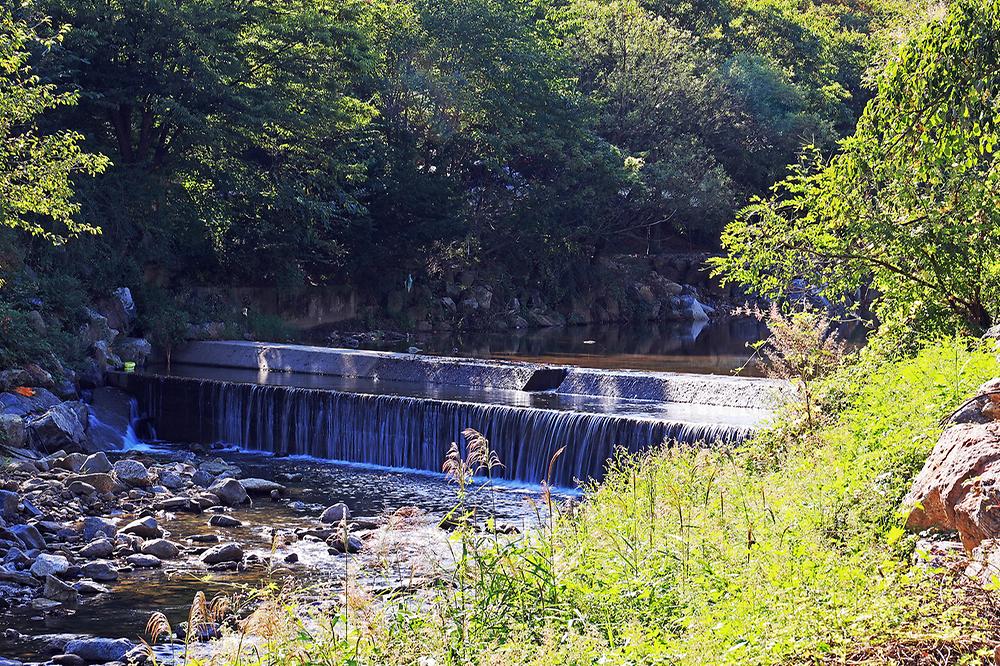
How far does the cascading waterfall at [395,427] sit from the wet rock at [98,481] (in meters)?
4.50

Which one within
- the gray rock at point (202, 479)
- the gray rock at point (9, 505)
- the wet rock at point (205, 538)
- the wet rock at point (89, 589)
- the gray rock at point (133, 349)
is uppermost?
the gray rock at point (133, 349)

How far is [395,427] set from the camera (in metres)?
17.6

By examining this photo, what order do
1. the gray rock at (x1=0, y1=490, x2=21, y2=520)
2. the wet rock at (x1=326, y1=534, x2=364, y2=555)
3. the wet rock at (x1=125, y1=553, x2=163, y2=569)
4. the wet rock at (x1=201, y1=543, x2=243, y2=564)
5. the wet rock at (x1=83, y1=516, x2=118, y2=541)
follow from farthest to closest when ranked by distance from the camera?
the gray rock at (x1=0, y1=490, x2=21, y2=520) → the wet rock at (x1=83, y1=516, x2=118, y2=541) → the wet rock at (x1=326, y1=534, x2=364, y2=555) → the wet rock at (x1=201, y1=543, x2=243, y2=564) → the wet rock at (x1=125, y1=553, x2=163, y2=569)

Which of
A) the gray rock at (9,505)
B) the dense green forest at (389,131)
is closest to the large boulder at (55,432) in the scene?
the dense green forest at (389,131)

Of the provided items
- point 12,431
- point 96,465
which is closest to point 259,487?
point 96,465

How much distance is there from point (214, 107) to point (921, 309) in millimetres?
17434

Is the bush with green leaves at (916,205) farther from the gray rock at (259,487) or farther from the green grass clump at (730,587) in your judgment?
the gray rock at (259,487)

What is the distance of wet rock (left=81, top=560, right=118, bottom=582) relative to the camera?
10562 mm

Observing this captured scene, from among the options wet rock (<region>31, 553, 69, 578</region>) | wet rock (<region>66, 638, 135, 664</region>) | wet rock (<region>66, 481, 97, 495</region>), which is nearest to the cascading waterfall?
wet rock (<region>66, 481, 97, 495</region>)

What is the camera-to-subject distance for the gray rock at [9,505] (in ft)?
39.7

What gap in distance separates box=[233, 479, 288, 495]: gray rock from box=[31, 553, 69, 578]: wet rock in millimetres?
3716

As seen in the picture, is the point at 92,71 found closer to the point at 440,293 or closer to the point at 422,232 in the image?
the point at 422,232

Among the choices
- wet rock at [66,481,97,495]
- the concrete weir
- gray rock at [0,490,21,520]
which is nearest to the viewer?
gray rock at [0,490,21,520]

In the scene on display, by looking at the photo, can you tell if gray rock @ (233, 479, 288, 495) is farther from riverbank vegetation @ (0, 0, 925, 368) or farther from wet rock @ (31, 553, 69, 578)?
riverbank vegetation @ (0, 0, 925, 368)
